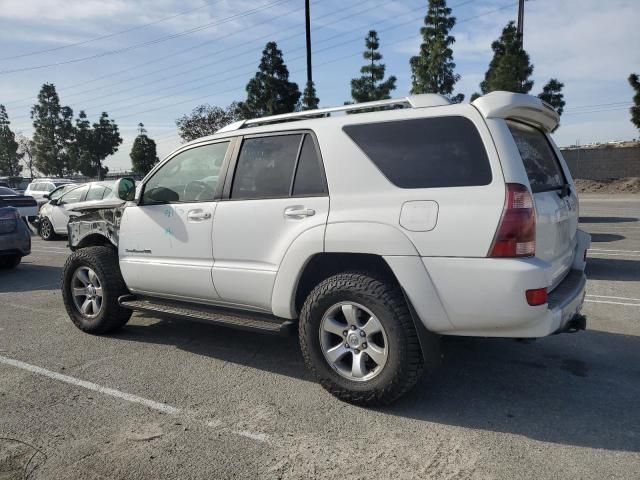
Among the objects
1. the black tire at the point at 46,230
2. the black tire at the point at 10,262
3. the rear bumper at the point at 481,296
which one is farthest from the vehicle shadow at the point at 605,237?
the black tire at the point at 46,230

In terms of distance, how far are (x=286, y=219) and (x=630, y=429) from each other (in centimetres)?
253

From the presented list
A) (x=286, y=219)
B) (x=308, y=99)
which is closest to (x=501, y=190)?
(x=286, y=219)

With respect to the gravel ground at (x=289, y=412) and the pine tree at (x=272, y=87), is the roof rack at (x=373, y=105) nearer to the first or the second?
the gravel ground at (x=289, y=412)

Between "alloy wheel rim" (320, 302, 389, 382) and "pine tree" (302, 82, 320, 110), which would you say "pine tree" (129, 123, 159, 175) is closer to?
"pine tree" (302, 82, 320, 110)

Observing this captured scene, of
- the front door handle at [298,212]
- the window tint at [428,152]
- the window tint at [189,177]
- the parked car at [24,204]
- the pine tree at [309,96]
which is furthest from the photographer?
the pine tree at [309,96]

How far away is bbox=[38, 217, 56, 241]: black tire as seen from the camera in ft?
46.8

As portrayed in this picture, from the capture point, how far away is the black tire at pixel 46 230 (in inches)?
562

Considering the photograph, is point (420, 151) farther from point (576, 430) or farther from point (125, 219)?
point (125, 219)

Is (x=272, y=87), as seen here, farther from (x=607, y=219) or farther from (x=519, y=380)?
(x=519, y=380)

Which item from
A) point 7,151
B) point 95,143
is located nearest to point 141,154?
point 95,143

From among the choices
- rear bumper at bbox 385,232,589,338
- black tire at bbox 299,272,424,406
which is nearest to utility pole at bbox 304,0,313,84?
black tire at bbox 299,272,424,406

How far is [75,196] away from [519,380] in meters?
13.0

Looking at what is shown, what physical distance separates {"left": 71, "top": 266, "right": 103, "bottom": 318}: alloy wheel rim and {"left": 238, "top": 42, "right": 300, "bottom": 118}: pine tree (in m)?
19.2

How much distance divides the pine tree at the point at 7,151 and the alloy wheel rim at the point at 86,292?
76322 mm
